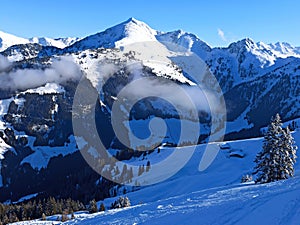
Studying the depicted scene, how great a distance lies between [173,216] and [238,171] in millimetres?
112347

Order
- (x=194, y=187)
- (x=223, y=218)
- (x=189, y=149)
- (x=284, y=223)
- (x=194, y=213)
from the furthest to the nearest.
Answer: (x=189, y=149) → (x=194, y=187) → (x=194, y=213) → (x=223, y=218) → (x=284, y=223)

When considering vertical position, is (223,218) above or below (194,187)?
above

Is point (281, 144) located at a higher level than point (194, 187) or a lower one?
higher

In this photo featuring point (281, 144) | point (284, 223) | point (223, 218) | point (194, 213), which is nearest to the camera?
point (284, 223)

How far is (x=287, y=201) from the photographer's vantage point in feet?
89.5

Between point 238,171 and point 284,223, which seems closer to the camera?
point 284,223

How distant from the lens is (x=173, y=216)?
96.9ft

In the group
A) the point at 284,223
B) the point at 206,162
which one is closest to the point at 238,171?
the point at 206,162

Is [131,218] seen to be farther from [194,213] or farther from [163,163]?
[163,163]

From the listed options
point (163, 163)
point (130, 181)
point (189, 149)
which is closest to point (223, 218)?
point (130, 181)

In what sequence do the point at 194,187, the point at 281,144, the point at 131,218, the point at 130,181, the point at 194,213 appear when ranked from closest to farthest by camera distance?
the point at 194,213 < the point at 131,218 < the point at 281,144 < the point at 194,187 < the point at 130,181

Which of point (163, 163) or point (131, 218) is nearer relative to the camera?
point (131, 218)

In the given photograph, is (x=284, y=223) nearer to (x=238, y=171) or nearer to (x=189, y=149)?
(x=238, y=171)

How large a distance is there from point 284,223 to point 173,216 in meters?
9.62
